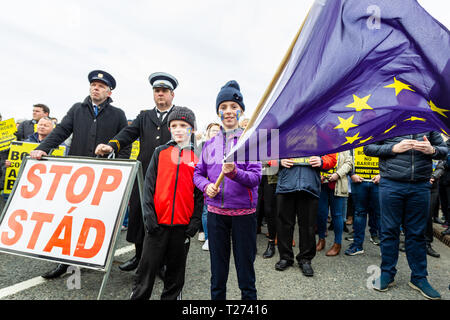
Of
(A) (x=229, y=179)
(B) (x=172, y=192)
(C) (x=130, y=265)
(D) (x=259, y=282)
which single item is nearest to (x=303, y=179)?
(D) (x=259, y=282)

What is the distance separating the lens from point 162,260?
232cm

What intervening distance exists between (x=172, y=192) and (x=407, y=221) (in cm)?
289

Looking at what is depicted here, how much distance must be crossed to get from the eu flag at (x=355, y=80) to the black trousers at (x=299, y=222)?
5.98ft

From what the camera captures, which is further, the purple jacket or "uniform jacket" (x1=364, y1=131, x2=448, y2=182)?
"uniform jacket" (x1=364, y1=131, x2=448, y2=182)

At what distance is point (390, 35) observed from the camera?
5.82 ft

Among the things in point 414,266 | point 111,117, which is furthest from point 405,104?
Answer: point 111,117

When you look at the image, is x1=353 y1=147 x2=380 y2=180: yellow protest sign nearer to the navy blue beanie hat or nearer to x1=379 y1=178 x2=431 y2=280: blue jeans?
x1=379 y1=178 x2=431 y2=280: blue jeans

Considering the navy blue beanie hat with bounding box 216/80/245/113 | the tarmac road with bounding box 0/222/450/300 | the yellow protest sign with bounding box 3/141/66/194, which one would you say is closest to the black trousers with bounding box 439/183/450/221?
the tarmac road with bounding box 0/222/450/300

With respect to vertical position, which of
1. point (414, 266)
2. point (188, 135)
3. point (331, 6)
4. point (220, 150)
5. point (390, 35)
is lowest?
point (414, 266)

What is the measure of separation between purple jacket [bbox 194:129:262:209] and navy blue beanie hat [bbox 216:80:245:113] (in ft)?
0.95

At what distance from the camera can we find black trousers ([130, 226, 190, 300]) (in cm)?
222

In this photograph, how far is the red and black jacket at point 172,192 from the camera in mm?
2309

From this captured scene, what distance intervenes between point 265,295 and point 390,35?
270 cm

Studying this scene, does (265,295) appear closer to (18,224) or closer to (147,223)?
(147,223)
